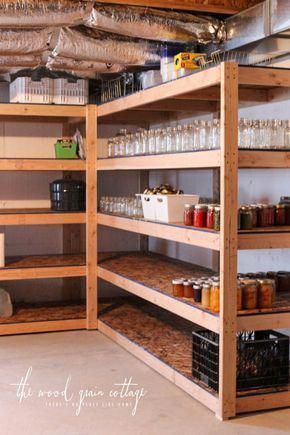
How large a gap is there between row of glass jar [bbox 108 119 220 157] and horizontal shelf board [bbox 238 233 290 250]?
64 cm

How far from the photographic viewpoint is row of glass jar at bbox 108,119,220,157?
4297 millimetres

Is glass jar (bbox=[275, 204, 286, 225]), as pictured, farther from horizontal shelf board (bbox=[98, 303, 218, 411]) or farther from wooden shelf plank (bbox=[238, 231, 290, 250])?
horizontal shelf board (bbox=[98, 303, 218, 411])

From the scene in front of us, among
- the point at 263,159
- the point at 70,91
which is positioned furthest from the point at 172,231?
the point at 70,91

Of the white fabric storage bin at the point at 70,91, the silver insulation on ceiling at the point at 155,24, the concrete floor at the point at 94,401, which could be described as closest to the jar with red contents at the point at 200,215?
the concrete floor at the point at 94,401

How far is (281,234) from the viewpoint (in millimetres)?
3973

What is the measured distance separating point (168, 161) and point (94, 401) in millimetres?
1659

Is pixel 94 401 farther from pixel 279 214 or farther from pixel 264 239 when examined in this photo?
pixel 279 214

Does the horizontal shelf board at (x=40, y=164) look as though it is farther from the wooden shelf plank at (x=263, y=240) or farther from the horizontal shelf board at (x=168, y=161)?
the wooden shelf plank at (x=263, y=240)

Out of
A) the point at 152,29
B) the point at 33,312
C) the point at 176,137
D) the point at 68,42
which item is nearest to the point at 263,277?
the point at 176,137

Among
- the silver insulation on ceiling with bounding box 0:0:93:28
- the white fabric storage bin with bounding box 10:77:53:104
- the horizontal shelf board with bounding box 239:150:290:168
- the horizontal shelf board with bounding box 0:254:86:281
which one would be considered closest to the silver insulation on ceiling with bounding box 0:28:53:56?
the silver insulation on ceiling with bounding box 0:0:93:28

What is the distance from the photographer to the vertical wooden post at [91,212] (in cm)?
604

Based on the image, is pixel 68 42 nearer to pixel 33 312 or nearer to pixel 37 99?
pixel 37 99

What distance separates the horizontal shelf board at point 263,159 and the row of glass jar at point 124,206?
174cm

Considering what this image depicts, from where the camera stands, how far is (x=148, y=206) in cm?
508
